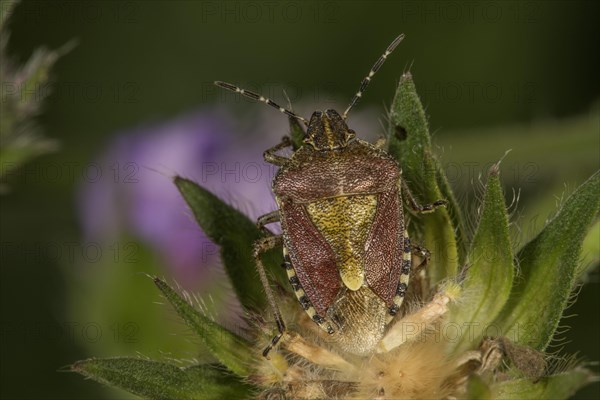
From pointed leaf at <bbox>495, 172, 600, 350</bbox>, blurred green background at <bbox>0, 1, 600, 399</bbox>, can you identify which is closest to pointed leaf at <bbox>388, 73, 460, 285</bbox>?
pointed leaf at <bbox>495, 172, 600, 350</bbox>

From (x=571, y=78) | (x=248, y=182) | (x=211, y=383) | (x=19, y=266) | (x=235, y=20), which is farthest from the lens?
(x=235, y=20)

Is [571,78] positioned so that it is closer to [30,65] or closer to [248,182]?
[248,182]

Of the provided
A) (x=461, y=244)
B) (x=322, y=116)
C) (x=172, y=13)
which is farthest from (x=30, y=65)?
(x=172, y=13)

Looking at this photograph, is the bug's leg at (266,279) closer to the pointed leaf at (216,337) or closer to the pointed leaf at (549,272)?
the pointed leaf at (216,337)

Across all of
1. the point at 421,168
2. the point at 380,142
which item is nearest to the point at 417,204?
the point at 421,168

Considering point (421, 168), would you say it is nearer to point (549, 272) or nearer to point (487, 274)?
point (487, 274)
